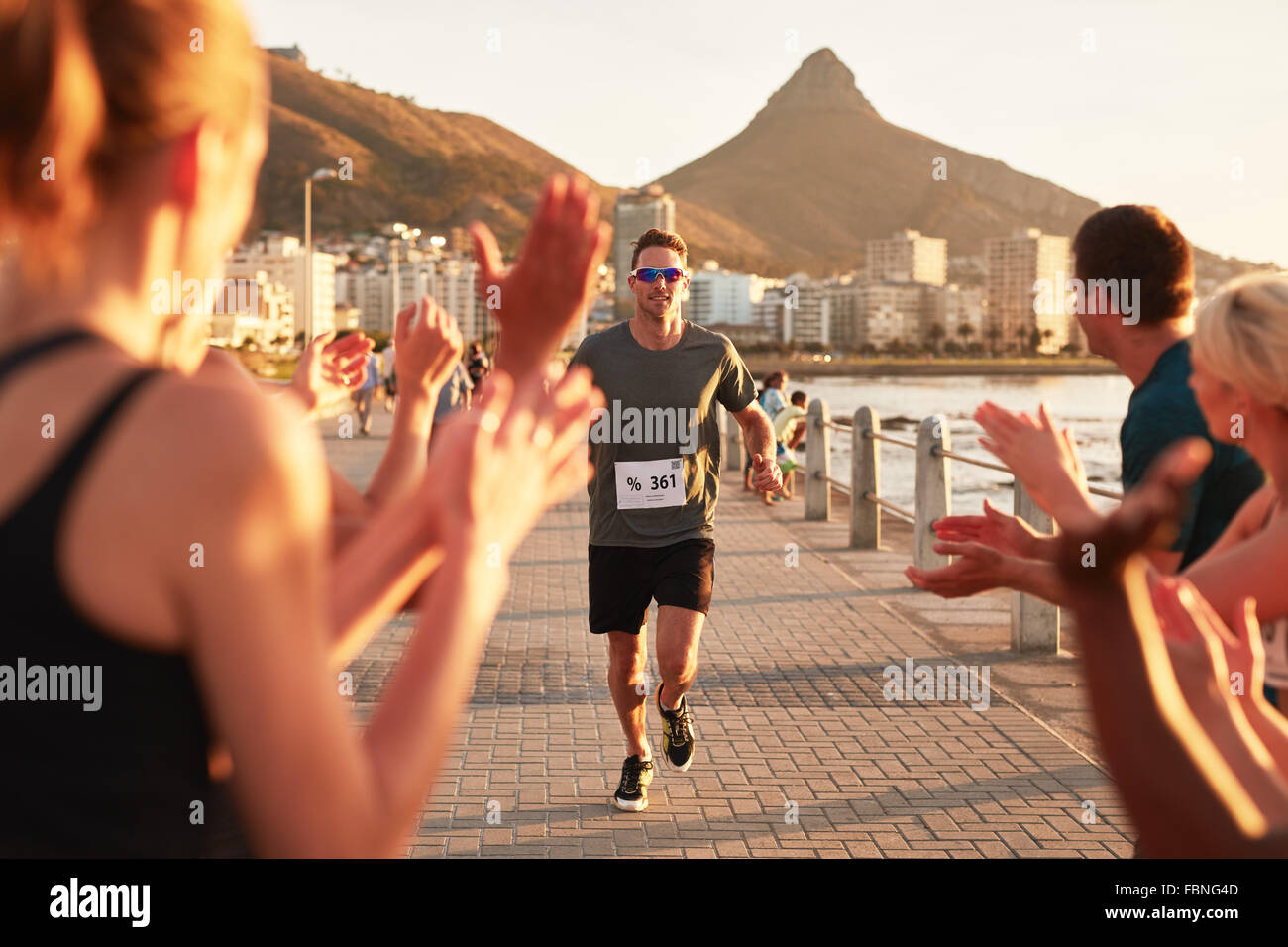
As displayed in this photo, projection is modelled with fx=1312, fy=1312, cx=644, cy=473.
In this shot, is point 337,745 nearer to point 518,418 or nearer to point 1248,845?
point 518,418

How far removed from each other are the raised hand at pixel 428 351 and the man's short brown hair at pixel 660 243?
13.3 feet

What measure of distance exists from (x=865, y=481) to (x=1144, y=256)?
1040 cm

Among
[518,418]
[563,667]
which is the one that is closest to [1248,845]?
[518,418]

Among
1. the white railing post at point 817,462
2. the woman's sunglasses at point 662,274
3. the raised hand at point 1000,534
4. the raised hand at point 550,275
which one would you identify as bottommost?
the white railing post at point 817,462

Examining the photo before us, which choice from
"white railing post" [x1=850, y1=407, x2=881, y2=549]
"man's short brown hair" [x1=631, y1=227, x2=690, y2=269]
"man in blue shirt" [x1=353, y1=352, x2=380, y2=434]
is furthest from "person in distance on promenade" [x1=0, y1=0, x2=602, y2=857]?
"man in blue shirt" [x1=353, y1=352, x2=380, y2=434]

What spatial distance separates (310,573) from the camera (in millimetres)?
1169

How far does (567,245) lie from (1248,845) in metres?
1.08

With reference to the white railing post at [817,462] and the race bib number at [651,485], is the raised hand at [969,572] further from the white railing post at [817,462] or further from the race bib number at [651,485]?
the white railing post at [817,462]

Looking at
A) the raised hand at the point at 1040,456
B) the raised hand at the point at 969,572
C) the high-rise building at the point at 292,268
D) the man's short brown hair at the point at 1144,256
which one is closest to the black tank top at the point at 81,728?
the raised hand at the point at 1040,456

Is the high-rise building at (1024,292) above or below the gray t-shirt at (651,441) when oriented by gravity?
above

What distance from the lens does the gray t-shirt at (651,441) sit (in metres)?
5.74

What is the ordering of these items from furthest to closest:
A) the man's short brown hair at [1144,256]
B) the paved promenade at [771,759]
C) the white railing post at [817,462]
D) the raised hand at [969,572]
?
the white railing post at [817,462]
the paved promenade at [771,759]
the man's short brown hair at [1144,256]
the raised hand at [969,572]

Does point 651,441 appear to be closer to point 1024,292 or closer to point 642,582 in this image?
point 642,582

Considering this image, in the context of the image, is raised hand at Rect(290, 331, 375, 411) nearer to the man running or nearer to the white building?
the man running
